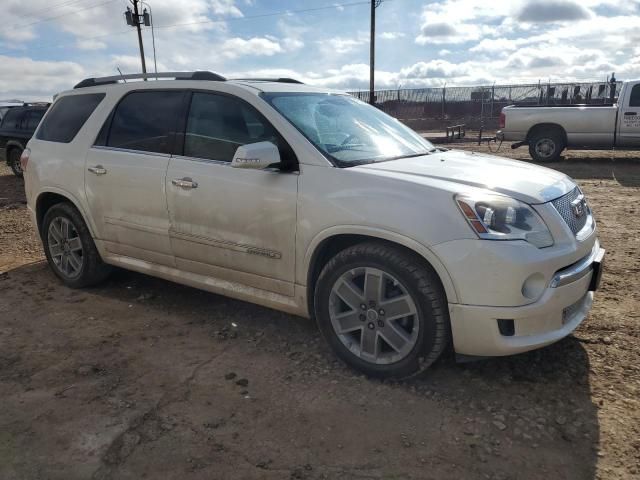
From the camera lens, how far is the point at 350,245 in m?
3.22

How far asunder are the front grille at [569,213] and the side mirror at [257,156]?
165 centimetres

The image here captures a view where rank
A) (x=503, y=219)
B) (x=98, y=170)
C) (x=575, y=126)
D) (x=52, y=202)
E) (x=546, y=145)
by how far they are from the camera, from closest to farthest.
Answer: (x=503, y=219) → (x=98, y=170) → (x=52, y=202) → (x=575, y=126) → (x=546, y=145)

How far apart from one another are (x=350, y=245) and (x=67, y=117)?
313 centimetres

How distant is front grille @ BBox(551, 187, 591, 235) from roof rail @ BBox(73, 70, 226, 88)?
8.01 ft

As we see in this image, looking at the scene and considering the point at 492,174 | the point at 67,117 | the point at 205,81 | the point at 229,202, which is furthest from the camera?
the point at 67,117

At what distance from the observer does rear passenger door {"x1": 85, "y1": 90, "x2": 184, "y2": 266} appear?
3.91 m

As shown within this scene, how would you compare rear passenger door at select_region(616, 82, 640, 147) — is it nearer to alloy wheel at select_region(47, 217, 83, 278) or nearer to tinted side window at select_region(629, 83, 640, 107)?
tinted side window at select_region(629, 83, 640, 107)

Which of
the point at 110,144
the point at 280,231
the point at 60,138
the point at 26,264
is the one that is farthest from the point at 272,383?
the point at 26,264

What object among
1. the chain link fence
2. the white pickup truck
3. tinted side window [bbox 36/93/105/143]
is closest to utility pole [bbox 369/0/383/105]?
the chain link fence

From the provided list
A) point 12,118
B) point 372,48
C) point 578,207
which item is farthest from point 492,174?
point 372,48

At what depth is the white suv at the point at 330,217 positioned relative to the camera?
2742mm

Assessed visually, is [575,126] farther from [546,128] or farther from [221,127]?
[221,127]

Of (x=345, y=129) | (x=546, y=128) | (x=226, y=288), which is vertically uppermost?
(x=345, y=129)

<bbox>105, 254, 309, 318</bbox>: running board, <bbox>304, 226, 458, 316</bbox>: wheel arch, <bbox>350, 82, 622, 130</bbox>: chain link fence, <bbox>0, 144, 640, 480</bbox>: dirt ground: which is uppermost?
<bbox>350, 82, 622, 130</bbox>: chain link fence
